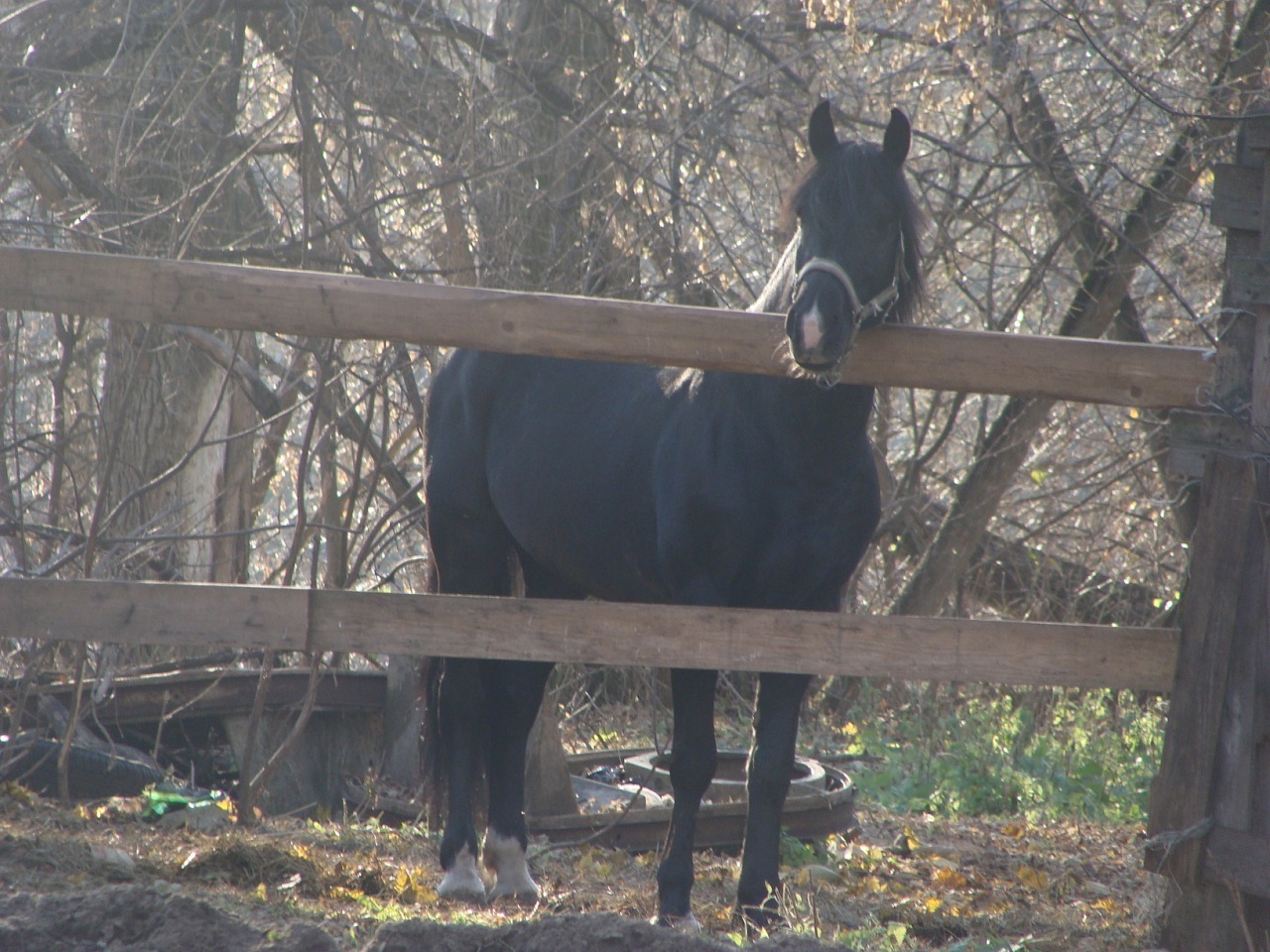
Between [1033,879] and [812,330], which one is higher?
[812,330]

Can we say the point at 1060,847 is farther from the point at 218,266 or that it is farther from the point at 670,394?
the point at 218,266

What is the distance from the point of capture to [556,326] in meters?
3.02

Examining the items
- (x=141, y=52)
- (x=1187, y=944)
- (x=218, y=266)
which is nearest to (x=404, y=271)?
(x=141, y=52)

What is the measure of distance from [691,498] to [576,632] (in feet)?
2.37

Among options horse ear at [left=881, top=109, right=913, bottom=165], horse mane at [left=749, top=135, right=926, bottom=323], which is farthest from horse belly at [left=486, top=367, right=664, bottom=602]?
horse ear at [left=881, top=109, right=913, bottom=165]

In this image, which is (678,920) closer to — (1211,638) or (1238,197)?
(1211,638)

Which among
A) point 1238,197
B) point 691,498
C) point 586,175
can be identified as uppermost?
point 586,175

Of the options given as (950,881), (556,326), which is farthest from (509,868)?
(556,326)

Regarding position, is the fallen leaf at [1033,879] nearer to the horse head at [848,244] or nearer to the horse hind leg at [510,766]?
the horse hind leg at [510,766]

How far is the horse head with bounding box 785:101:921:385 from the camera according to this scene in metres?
3.00

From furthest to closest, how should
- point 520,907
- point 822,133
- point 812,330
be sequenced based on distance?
point 520,907, point 822,133, point 812,330

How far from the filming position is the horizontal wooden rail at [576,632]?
2.91 m

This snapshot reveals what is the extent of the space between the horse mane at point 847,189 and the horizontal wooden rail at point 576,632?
0.93 meters

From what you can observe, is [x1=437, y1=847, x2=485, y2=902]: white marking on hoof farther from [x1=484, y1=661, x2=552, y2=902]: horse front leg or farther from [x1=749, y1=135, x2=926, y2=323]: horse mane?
[x1=749, y1=135, x2=926, y2=323]: horse mane
